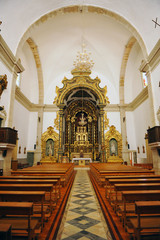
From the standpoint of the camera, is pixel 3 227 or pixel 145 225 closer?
pixel 3 227

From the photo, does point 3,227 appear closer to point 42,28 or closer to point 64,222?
point 64,222

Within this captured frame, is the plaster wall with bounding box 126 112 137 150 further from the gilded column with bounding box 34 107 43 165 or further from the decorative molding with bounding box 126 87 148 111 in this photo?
the gilded column with bounding box 34 107 43 165

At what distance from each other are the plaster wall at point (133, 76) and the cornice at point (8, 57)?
1006 centimetres

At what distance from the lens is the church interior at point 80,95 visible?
6.67 meters

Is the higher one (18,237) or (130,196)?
(130,196)

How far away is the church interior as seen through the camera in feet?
21.9

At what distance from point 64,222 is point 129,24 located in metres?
11.3

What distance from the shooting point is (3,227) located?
143cm

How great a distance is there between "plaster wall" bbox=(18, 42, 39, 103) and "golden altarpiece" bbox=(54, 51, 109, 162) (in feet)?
7.51

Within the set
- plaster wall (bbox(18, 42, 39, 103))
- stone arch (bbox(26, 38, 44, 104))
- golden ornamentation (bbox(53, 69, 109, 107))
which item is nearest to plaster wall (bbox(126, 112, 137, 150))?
golden ornamentation (bbox(53, 69, 109, 107))

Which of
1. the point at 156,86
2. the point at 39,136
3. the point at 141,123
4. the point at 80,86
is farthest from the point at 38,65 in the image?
the point at 156,86

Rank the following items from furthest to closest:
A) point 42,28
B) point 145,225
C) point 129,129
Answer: point 129,129, point 42,28, point 145,225

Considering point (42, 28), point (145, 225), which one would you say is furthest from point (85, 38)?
point (145, 225)

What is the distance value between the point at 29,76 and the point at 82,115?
6.50 meters
